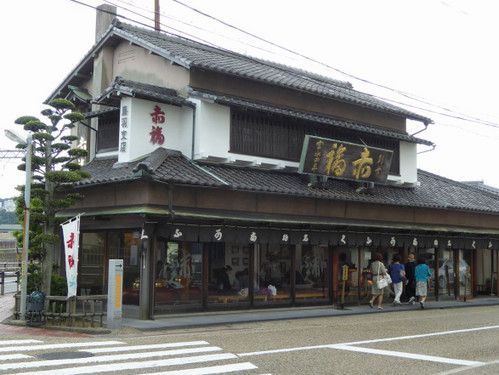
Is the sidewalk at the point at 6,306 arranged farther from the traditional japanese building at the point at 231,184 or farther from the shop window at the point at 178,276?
the shop window at the point at 178,276

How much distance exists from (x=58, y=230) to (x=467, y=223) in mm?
18089

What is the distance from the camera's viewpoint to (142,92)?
1839cm

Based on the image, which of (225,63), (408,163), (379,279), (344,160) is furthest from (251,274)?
(408,163)

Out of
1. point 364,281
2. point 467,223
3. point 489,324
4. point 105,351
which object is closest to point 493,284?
point 467,223

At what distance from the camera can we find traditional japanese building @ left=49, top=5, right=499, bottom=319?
696 inches

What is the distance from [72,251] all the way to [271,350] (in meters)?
6.70

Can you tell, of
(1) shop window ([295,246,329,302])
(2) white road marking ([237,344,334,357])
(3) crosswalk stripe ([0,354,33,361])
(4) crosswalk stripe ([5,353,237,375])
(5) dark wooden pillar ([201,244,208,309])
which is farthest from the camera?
(1) shop window ([295,246,329,302])

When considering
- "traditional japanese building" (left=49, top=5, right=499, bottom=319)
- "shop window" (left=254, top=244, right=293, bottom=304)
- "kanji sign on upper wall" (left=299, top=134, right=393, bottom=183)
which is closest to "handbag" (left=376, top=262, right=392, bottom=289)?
"traditional japanese building" (left=49, top=5, right=499, bottom=319)

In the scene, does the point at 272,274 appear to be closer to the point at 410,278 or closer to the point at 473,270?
→ the point at 410,278

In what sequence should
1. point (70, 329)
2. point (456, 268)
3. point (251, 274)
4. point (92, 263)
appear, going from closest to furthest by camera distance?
point (70, 329)
point (251, 274)
point (92, 263)
point (456, 268)

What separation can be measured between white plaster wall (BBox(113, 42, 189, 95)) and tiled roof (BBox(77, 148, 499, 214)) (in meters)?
2.77

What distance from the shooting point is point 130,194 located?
1708cm

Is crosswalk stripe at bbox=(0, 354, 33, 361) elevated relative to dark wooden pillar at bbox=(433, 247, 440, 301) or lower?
lower

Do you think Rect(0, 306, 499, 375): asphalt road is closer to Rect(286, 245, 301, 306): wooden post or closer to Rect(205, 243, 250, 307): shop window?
Rect(205, 243, 250, 307): shop window
